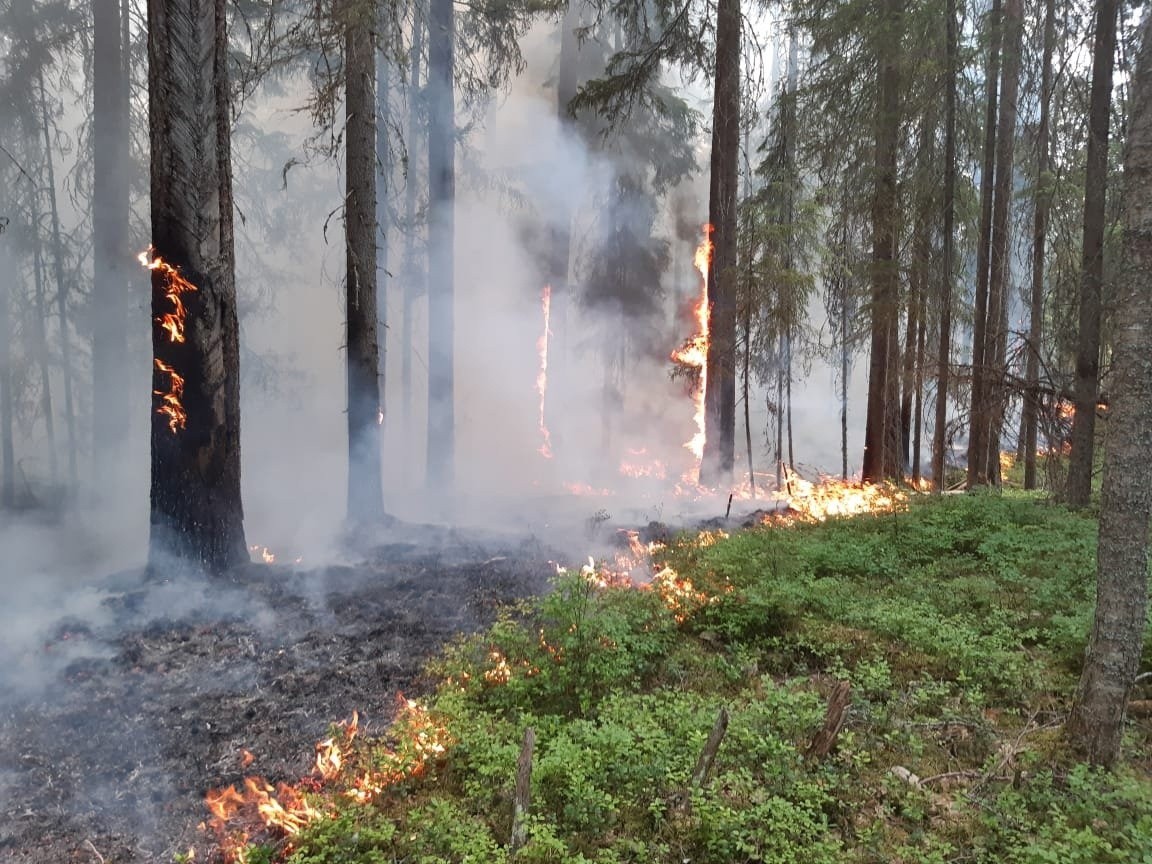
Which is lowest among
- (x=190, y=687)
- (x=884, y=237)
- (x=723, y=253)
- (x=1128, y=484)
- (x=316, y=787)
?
(x=316, y=787)

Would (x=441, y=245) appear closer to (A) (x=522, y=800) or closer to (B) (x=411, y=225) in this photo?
(B) (x=411, y=225)

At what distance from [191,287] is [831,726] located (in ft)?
23.1

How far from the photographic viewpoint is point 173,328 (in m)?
6.94

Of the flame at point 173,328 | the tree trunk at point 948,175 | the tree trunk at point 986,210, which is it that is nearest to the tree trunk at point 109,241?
the flame at point 173,328

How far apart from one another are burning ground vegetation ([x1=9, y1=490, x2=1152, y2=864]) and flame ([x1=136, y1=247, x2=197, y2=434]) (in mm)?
1874

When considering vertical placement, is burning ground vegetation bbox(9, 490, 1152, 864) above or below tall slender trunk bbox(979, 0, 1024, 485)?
below

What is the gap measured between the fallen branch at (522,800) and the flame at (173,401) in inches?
Result: 216

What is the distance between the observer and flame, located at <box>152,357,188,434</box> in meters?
6.97

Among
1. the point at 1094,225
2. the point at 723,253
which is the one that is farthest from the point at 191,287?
the point at 1094,225

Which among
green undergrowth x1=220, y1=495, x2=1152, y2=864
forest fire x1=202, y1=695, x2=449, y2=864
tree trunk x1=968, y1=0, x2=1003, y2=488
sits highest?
tree trunk x1=968, y1=0, x2=1003, y2=488

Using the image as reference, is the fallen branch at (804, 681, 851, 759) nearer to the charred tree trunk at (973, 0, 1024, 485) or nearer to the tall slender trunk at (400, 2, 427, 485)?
the charred tree trunk at (973, 0, 1024, 485)

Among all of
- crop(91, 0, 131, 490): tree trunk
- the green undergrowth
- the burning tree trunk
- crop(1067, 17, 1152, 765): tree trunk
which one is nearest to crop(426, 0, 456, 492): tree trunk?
crop(91, 0, 131, 490): tree trunk

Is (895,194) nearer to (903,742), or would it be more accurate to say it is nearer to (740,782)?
(903,742)

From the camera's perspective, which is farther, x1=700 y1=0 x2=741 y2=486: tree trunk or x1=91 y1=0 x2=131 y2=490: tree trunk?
x1=91 y1=0 x2=131 y2=490: tree trunk
